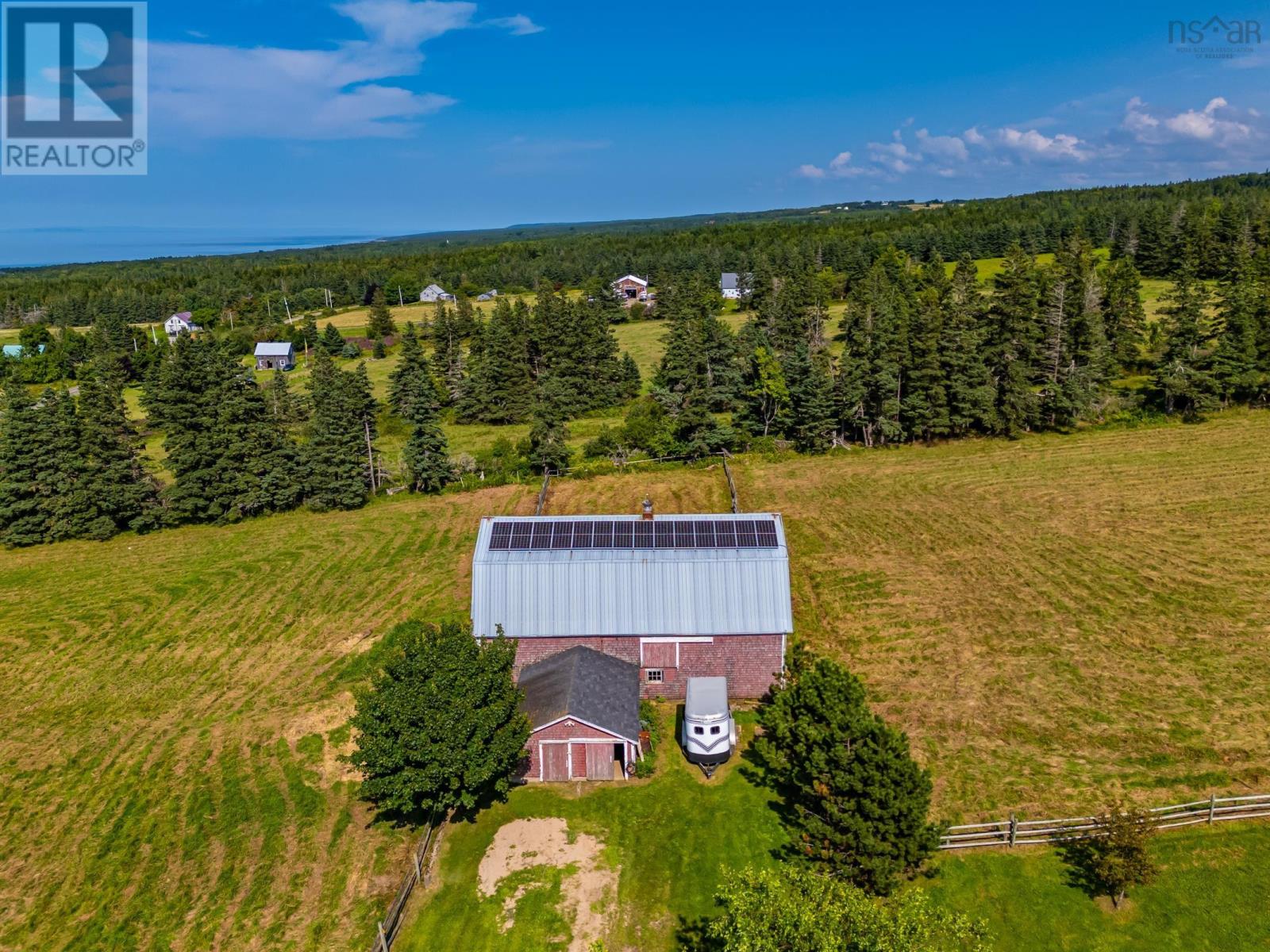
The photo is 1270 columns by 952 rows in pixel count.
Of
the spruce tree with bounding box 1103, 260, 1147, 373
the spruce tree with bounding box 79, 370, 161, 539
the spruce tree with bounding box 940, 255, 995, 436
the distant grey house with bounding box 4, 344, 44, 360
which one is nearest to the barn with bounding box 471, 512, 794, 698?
the spruce tree with bounding box 79, 370, 161, 539

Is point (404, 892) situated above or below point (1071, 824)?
below

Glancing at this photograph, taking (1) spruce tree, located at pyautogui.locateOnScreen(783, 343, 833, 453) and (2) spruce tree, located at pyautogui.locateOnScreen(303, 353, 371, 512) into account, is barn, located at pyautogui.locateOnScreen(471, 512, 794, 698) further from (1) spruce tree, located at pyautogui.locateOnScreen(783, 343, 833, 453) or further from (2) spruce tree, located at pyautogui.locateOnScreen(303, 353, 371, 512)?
(1) spruce tree, located at pyautogui.locateOnScreen(783, 343, 833, 453)

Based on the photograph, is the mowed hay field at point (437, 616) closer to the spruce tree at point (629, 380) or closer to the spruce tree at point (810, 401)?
the spruce tree at point (810, 401)

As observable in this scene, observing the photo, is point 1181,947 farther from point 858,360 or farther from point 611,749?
point 858,360

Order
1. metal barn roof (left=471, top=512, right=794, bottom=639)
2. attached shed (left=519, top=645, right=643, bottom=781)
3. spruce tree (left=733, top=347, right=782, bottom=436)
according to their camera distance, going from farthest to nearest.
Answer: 1. spruce tree (left=733, top=347, right=782, bottom=436)
2. metal barn roof (left=471, top=512, right=794, bottom=639)
3. attached shed (left=519, top=645, right=643, bottom=781)

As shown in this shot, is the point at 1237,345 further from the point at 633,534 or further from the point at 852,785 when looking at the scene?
the point at 852,785

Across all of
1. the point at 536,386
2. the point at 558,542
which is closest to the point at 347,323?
the point at 536,386

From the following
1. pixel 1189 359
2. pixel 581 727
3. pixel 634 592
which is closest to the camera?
pixel 581 727

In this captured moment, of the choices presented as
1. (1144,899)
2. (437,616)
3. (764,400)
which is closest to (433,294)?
(764,400)
